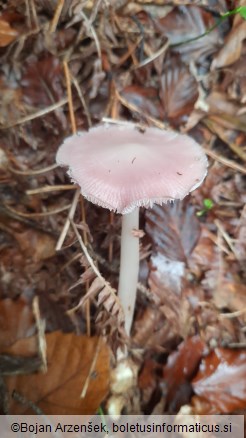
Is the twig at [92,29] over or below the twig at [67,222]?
over

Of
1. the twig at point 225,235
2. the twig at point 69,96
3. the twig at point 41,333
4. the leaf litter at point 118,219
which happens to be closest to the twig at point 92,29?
the leaf litter at point 118,219

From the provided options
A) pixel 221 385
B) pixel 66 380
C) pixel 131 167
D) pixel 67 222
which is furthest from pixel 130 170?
pixel 221 385

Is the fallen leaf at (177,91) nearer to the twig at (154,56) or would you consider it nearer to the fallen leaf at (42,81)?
the twig at (154,56)

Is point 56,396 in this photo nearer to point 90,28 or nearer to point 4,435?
point 4,435

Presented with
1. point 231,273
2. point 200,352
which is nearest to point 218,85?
point 231,273

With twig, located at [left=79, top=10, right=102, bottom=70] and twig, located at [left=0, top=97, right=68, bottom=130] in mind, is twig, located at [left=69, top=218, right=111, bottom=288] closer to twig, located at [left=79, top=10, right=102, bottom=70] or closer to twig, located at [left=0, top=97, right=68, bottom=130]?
twig, located at [left=0, top=97, right=68, bottom=130]
